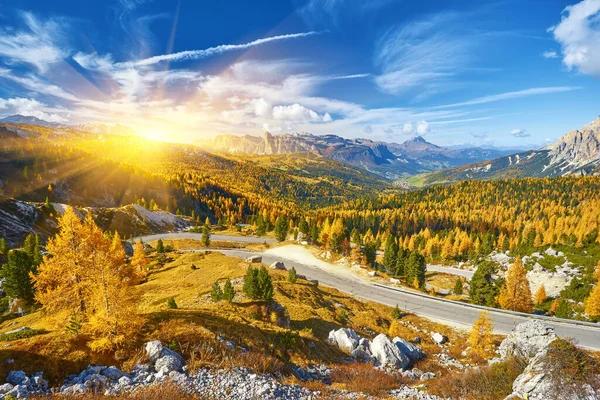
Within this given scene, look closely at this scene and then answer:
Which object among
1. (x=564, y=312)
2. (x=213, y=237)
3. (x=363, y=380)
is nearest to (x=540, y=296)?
(x=564, y=312)

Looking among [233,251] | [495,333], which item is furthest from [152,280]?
[495,333]

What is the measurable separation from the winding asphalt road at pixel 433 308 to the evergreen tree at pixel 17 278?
144 feet

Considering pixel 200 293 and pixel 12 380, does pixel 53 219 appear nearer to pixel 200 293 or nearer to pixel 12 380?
pixel 200 293

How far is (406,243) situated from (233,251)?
386ft

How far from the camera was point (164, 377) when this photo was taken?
1450cm

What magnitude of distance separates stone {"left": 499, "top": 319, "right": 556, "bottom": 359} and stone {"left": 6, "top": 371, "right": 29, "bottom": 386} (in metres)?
33.9

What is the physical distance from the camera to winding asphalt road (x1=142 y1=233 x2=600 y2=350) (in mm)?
38344

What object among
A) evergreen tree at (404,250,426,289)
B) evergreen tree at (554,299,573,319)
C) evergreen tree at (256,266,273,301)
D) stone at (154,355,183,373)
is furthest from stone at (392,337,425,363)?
evergreen tree at (554,299,573,319)

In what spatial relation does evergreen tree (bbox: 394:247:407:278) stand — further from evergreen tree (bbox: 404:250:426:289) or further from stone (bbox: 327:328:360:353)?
stone (bbox: 327:328:360:353)

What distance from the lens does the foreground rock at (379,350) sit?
1082 inches

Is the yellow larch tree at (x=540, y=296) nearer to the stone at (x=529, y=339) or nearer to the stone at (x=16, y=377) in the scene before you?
the stone at (x=529, y=339)

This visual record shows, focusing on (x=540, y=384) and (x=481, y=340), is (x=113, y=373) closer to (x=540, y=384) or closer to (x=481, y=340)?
(x=540, y=384)

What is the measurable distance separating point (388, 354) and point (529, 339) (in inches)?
497

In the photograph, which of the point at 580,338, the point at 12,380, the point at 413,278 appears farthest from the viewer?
the point at 413,278
